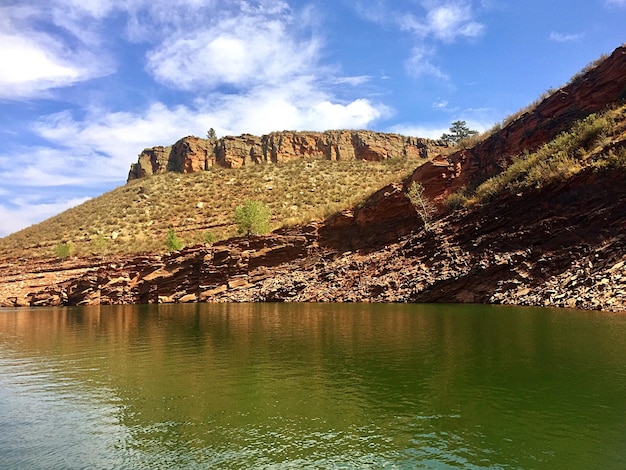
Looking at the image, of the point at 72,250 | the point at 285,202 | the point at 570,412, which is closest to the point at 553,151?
the point at 570,412

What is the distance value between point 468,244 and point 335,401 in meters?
23.5

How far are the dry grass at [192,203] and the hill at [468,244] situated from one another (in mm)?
12759

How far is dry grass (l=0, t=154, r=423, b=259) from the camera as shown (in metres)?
63.1

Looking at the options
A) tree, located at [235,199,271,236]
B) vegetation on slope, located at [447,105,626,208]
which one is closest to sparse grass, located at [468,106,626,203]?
vegetation on slope, located at [447,105,626,208]

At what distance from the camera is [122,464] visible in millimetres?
6457

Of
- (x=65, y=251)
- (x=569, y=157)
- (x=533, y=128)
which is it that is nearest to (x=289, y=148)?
(x=65, y=251)

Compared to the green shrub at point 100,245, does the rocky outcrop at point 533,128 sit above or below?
above

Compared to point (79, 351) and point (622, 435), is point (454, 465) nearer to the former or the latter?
point (622, 435)

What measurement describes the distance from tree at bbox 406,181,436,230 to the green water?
20014 mm

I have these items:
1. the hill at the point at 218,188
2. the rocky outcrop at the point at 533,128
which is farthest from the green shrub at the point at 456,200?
the hill at the point at 218,188

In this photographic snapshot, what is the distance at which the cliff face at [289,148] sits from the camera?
89.9m

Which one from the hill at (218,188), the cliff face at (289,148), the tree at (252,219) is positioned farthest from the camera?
the cliff face at (289,148)

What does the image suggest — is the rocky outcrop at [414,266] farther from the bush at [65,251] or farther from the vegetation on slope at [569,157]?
the bush at [65,251]

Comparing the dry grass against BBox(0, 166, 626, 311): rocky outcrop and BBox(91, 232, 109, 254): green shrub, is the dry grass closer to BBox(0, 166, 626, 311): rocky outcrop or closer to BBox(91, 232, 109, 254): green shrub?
BBox(91, 232, 109, 254): green shrub
